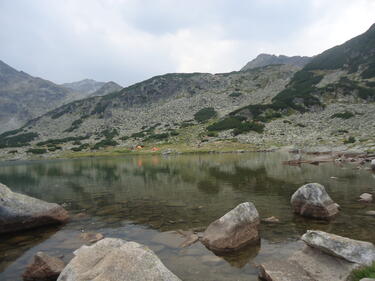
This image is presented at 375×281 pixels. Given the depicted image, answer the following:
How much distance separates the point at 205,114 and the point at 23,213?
13623cm

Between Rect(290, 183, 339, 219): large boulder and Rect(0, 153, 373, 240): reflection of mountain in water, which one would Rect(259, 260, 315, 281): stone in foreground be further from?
Rect(290, 183, 339, 219): large boulder

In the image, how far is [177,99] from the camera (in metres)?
194

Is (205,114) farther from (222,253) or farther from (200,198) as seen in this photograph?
(222,253)

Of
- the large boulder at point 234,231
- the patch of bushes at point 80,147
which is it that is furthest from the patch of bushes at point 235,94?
the large boulder at point 234,231

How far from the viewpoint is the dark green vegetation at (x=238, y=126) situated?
98562 mm

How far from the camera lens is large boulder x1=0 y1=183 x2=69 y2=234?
49.5ft

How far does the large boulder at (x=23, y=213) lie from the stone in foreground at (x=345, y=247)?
14.7 m

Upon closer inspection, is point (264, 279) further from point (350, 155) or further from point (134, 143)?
point (134, 143)

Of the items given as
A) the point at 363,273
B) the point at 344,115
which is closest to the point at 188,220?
the point at 363,273

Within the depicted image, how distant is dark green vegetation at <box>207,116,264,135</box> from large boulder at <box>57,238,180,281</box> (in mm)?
92845

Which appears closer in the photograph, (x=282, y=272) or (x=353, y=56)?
(x=282, y=272)

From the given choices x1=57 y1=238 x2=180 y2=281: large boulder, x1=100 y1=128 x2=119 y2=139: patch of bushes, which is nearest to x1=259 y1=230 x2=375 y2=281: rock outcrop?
x1=57 y1=238 x2=180 y2=281: large boulder

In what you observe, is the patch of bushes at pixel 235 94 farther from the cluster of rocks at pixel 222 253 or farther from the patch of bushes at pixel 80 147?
the cluster of rocks at pixel 222 253

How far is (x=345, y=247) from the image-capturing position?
27.3 feet
